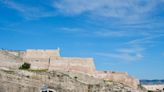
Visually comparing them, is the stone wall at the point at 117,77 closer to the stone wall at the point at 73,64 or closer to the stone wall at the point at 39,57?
the stone wall at the point at 73,64

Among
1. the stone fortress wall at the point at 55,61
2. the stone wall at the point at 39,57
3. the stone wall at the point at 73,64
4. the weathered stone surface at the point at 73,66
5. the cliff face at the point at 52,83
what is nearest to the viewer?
the cliff face at the point at 52,83

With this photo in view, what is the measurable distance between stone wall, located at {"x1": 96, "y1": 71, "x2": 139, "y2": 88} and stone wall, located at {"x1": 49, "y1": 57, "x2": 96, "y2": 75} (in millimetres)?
2718

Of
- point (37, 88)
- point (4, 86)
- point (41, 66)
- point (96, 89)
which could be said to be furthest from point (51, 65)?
point (4, 86)

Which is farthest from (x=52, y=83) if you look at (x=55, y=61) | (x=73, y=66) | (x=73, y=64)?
(x=73, y=64)

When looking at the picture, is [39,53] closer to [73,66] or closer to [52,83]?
[73,66]

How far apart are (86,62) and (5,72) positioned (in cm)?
2002

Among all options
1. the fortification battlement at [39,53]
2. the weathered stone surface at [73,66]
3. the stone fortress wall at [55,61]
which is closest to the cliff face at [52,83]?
the weathered stone surface at [73,66]

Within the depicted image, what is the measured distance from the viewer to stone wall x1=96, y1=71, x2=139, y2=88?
5578 centimetres

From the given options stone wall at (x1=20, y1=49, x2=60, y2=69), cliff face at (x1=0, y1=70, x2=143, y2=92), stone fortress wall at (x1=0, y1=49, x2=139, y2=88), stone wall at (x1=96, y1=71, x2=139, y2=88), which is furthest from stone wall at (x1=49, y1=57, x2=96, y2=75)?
cliff face at (x1=0, y1=70, x2=143, y2=92)

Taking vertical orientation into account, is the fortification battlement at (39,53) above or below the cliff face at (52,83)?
above

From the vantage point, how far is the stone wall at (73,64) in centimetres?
5170

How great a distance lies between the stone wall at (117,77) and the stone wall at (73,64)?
8.92 feet

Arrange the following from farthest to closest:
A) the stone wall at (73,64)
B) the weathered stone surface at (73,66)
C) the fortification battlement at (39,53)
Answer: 1. the fortification battlement at (39,53)
2. the stone wall at (73,64)
3. the weathered stone surface at (73,66)

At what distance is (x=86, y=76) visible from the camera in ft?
160
